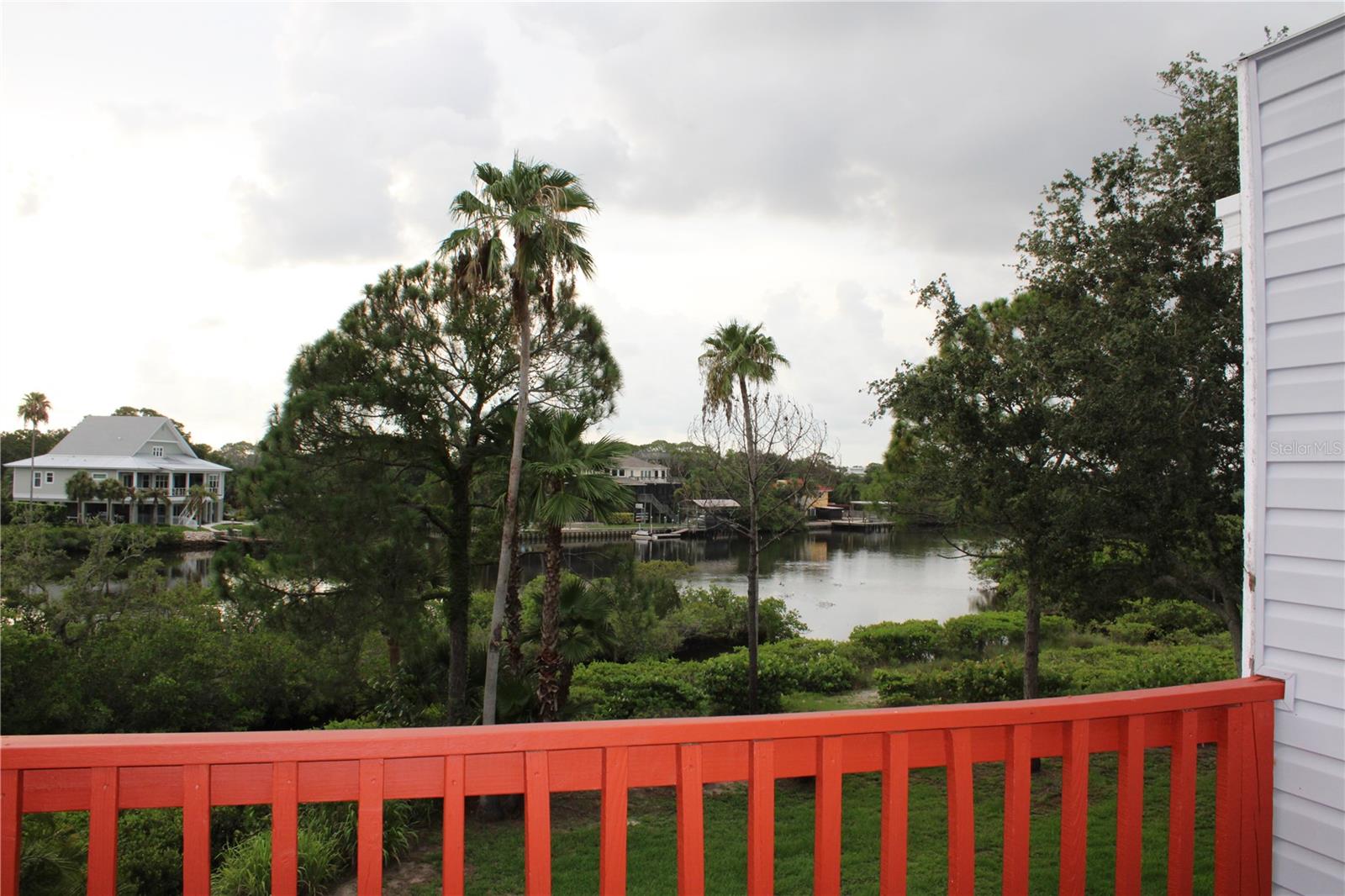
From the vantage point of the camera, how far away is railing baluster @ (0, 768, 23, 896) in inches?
43.2

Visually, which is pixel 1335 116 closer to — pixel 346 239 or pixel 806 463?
pixel 806 463

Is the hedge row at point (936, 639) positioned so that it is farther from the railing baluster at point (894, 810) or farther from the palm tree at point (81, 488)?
the palm tree at point (81, 488)

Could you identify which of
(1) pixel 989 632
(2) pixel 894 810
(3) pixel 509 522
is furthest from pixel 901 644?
(2) pixel 894 810

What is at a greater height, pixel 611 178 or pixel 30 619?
pixel 611 178

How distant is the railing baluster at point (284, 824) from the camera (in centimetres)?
116

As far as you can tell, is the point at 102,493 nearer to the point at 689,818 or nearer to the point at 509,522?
the point at 509,522

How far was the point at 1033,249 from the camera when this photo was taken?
8516 millimetres

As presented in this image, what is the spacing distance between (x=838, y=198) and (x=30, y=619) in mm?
12429

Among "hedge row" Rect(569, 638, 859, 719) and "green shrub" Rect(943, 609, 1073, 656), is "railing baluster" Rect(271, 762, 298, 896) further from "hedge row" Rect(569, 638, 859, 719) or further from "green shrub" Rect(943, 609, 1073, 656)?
"green shrub" Rect(943, 609, 1073, 656)

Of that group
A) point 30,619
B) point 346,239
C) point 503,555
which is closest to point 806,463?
point 503,555

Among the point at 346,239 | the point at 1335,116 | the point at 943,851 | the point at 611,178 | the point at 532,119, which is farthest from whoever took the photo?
the point at 532,119

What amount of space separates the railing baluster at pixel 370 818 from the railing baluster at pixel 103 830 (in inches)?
12.6

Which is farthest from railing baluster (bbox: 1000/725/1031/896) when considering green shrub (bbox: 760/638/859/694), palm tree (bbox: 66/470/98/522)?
palm tree (bbox: 66/470/98/522)

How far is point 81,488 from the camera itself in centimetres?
3625
